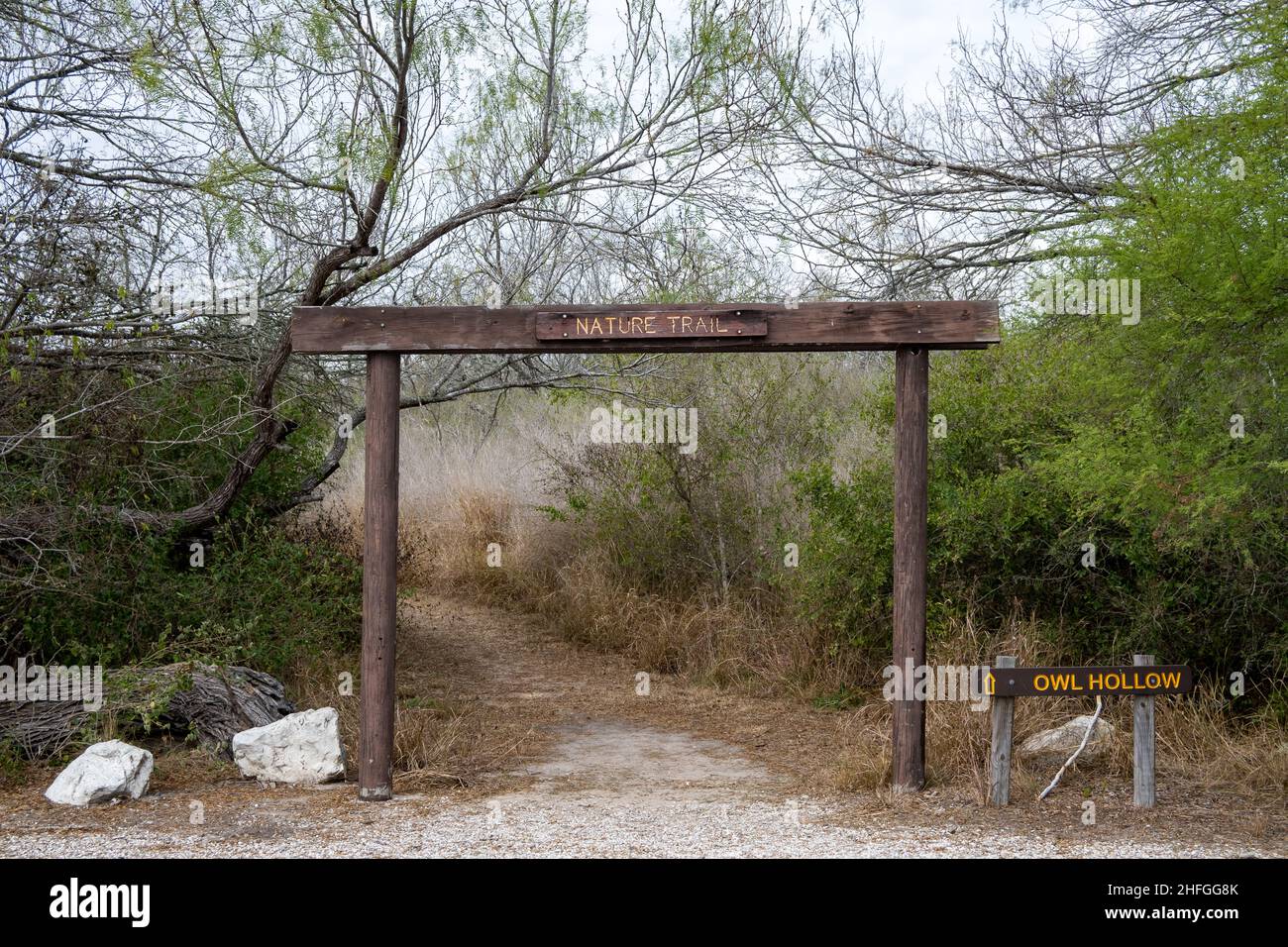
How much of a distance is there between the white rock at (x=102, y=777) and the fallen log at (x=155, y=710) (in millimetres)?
370

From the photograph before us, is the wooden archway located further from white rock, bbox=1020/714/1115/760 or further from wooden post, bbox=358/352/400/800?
white rock, bbox=1020/714/1115/760

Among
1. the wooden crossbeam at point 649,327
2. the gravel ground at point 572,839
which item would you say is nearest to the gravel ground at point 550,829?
the gravel ground at point 572,839

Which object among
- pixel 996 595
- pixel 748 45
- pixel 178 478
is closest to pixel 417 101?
pixel 748 45

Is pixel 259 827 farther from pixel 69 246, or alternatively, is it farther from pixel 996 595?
pixel 996 595

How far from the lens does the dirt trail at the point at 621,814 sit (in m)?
5.78

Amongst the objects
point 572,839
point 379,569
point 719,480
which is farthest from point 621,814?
point 719,480

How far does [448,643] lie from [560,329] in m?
7.06

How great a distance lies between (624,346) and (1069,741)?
380cm

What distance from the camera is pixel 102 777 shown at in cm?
661

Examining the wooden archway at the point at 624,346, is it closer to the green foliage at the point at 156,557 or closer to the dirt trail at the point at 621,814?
the dirt trail at the point at 621,814

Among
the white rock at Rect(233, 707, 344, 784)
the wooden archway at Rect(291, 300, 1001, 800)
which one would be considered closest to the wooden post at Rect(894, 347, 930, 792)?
the wooden archway at Rect(291, 300, 1001, 800)

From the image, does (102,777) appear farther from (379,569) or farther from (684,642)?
(684,642)

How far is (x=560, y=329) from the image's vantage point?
673 cm

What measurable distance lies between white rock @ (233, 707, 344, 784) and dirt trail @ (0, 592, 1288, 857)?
137 mm
